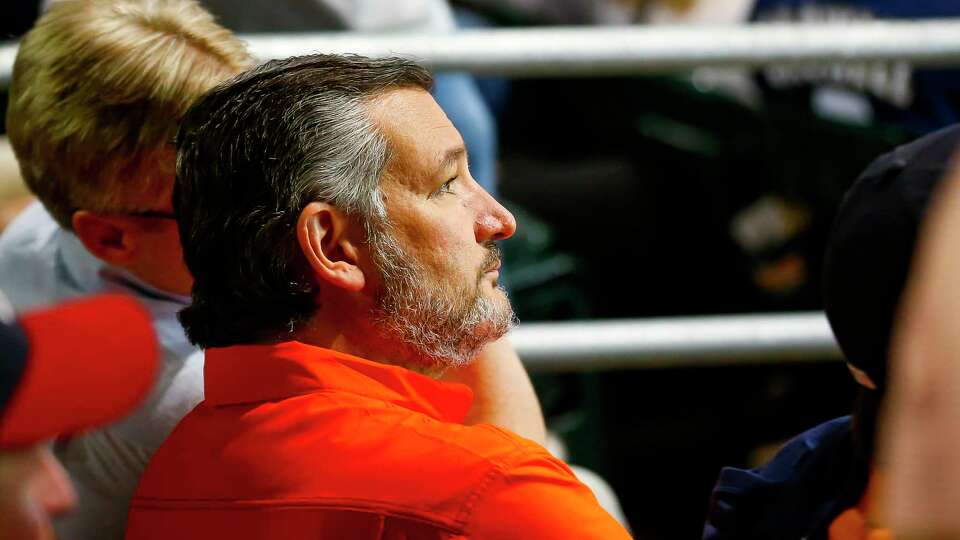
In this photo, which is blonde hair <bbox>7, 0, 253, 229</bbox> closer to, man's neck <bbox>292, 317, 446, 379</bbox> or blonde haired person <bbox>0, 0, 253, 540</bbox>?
blonde haired person <bbox>0, 0, 253, 540</bbox>

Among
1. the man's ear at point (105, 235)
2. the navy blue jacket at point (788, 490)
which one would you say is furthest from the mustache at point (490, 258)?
the man's ear at point (105, 235)

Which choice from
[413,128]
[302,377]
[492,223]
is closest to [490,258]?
[492,223]

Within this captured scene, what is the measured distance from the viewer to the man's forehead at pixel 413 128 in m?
1.77

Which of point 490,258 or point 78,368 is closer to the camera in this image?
point 78,368

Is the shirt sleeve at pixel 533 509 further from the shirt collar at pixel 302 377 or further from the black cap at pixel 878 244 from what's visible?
the black cap at pixel 878 244

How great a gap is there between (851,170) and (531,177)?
97 centimetres

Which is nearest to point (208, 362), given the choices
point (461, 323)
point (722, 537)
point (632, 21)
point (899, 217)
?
point (461, 323)

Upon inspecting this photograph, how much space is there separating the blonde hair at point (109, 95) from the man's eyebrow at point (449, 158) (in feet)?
1.18

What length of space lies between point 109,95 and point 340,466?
0.63 meters

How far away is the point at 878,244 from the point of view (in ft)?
5.28

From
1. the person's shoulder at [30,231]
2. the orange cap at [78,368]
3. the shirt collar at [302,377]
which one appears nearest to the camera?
the orange cap at [78,368]

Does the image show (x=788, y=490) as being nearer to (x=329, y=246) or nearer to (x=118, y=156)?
(x=329, y=246)

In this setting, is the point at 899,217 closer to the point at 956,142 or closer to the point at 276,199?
the point at 956,142

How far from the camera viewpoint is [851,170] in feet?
12.8
